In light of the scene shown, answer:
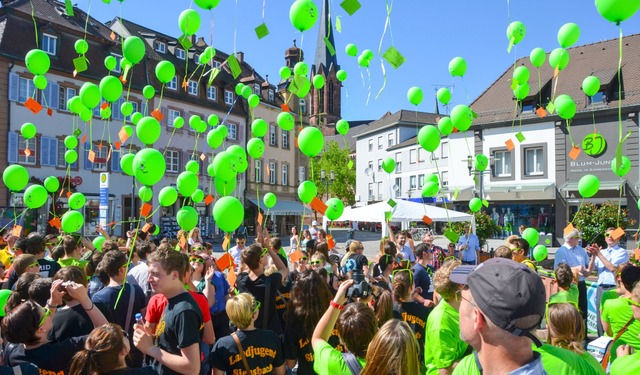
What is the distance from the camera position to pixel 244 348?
3.21 metres

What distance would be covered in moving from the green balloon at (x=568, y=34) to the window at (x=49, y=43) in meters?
23.2

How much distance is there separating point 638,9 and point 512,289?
4.08 metres

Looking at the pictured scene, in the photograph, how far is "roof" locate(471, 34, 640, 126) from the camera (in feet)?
79.7

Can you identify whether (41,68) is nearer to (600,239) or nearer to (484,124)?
(600,239)

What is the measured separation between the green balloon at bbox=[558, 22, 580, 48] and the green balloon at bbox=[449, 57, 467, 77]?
4.68 feet

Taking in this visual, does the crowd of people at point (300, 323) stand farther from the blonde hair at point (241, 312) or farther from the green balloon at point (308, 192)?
the green balloon at point (308, 192)

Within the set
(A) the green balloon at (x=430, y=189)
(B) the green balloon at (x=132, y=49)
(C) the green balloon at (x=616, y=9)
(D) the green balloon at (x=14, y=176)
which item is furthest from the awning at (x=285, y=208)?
(C) the green balloon at (x=616, y=9)

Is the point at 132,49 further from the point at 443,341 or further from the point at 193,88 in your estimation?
the point at 193,88

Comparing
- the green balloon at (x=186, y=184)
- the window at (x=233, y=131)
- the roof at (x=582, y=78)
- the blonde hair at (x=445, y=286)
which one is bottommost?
the blonde hair at (x=445, y=286)

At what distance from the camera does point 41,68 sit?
7.30 m

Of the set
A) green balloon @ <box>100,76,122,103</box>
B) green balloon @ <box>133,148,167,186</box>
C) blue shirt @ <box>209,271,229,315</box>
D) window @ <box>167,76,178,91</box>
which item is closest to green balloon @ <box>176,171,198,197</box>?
green balloon @ <box>133,148,167,186</box>

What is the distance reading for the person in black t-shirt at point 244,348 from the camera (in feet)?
10.4

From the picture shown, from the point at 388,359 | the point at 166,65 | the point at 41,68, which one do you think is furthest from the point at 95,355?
the point at 41,68

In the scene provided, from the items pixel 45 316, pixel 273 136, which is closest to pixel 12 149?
pixel 273 136
